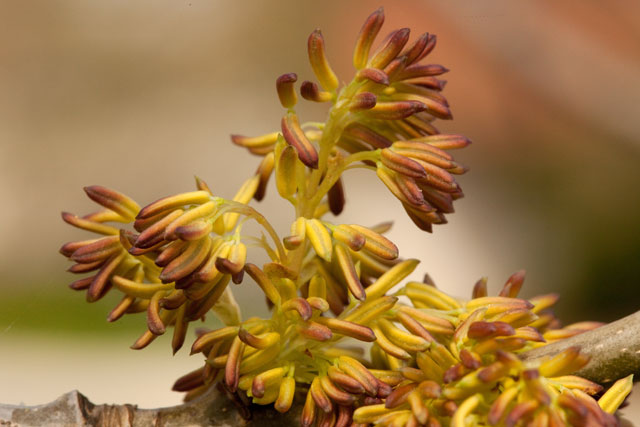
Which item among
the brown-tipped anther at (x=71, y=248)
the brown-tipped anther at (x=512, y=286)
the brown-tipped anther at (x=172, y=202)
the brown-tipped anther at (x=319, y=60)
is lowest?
the brown-tipped anther at (x=512, y=286)

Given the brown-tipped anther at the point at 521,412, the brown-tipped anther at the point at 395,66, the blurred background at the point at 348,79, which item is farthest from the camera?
the blurred background at the point at 348,79

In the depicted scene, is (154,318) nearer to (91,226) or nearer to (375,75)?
(91,226)

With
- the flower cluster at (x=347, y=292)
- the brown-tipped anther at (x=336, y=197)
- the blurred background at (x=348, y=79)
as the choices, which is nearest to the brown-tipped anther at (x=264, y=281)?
the flower cluster at (x=347, y=292)

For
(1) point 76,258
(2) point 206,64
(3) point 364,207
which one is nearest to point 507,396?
(1) point 76,258

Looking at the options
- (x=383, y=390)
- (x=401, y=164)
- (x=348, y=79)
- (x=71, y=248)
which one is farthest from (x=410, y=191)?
(x=348, y=79)

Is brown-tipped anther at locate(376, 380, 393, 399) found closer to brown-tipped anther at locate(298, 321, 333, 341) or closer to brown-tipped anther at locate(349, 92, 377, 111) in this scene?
brown-tipped anther at locate(298, 321, 333, 341)

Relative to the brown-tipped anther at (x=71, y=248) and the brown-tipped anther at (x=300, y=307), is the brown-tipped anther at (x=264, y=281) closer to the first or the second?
the brown-tipped anther at (x=300, y=307)
